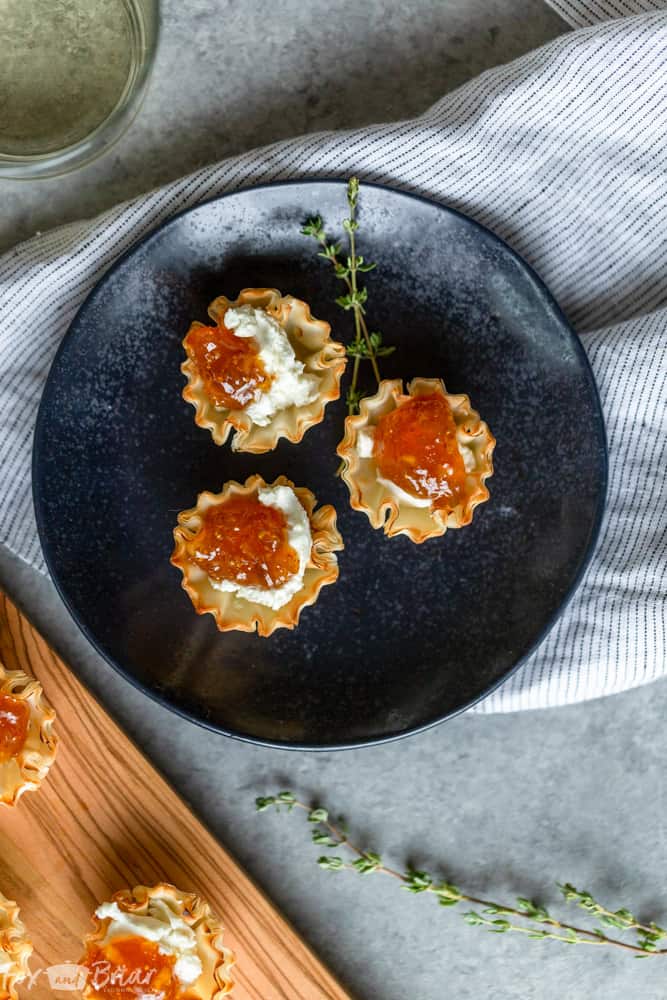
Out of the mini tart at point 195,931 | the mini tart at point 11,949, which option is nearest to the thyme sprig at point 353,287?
the mini tart at point 195,931

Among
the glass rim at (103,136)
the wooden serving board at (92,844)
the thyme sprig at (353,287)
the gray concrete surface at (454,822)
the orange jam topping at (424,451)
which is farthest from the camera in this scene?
the gray concrete surface at (454,822)

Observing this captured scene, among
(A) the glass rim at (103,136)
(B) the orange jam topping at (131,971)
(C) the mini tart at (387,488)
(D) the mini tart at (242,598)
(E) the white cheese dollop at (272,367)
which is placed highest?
(A) the glass rim at (103,136)

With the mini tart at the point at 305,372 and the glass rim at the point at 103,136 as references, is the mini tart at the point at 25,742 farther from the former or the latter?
the glass rim at the point at 103,136

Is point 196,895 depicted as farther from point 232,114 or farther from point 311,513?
point 232,114

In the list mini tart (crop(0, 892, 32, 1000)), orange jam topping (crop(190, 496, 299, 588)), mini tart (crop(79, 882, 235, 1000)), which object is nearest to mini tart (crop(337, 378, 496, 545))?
orange jam topping (crop(190, 496, 299, 588))

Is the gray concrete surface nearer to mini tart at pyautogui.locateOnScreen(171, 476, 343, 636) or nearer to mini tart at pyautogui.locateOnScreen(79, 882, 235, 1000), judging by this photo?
mini tart at pyautogui.locateOnScreen(79, 882, 235, 1000)

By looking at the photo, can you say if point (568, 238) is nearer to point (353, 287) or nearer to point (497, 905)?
point (353, 287)

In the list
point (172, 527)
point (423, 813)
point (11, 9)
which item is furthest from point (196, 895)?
point (11, 9)
